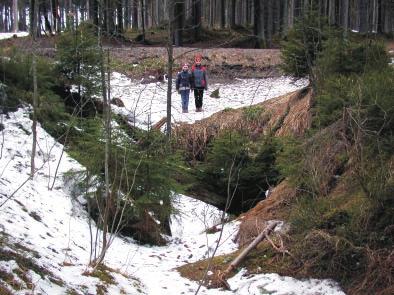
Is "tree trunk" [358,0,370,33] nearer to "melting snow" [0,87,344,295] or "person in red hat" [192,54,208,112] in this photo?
"person in red hat" [192,54,208,112]

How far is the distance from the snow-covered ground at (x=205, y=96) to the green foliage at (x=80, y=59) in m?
1.83

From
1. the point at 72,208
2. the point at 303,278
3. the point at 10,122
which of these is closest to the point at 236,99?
the point at 10,122

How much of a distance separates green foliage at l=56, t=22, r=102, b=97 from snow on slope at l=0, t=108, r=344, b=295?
2322 millimetres

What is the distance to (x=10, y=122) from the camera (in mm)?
11312

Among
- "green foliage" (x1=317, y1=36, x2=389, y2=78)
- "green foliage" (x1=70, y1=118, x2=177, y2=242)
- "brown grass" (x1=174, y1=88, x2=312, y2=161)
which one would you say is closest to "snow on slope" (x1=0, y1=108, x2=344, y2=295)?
"green foliage" (x1=70, y1=118, x2=177, y2=242)

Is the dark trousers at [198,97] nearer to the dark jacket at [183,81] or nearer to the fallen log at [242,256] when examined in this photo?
the dark jacket at [183,81]

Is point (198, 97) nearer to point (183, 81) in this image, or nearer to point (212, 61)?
point (183, 81)

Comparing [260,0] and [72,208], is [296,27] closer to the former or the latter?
[72,208]

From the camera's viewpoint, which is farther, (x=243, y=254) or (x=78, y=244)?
(x=78, y=244)

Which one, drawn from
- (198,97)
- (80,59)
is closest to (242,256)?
(80,59)

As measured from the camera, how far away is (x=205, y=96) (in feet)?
63.1

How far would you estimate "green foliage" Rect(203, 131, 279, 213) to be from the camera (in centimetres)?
1057

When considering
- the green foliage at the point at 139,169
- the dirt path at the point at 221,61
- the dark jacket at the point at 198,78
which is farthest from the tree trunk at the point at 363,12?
the green foliage at the point at 139,169

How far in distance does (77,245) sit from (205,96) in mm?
12826
